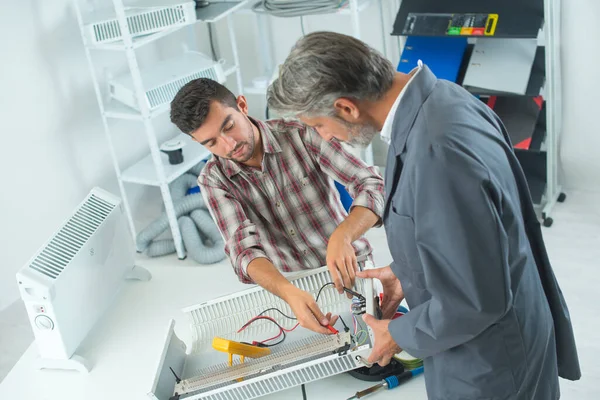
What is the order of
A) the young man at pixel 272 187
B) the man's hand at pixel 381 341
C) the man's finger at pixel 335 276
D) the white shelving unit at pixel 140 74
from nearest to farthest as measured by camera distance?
the man's hand at pixel 381 341
the man's finger at pixel 335 276
the young man at pixel 272 187
the white shelving unit at pixel 140 74

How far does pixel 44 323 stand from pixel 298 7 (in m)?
1.81

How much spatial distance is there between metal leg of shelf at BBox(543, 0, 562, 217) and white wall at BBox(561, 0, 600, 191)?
62mm

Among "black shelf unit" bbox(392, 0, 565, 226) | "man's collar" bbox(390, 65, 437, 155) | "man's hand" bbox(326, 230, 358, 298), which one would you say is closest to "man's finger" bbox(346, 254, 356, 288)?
"man's hand" bbox(326, 230, 358, 298)

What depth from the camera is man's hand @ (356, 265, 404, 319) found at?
1578 mm

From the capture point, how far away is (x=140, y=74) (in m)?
3.19

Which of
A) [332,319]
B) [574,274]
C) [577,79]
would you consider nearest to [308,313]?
[332,319]

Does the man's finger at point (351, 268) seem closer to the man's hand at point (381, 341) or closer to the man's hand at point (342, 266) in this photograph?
the man's hand at point (342, 266)

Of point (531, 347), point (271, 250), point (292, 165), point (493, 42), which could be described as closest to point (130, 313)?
point (271, 250)

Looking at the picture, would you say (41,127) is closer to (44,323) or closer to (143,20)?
(143,20)

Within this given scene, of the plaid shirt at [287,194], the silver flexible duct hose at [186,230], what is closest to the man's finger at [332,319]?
the plaid shirt at [287,194]

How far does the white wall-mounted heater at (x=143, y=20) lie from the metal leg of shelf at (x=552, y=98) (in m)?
1.49

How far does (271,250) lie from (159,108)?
121 cm

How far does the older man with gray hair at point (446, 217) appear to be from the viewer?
111 centimetres

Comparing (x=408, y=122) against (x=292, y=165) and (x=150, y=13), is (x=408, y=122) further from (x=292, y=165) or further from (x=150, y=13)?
(x=150, y=13)
